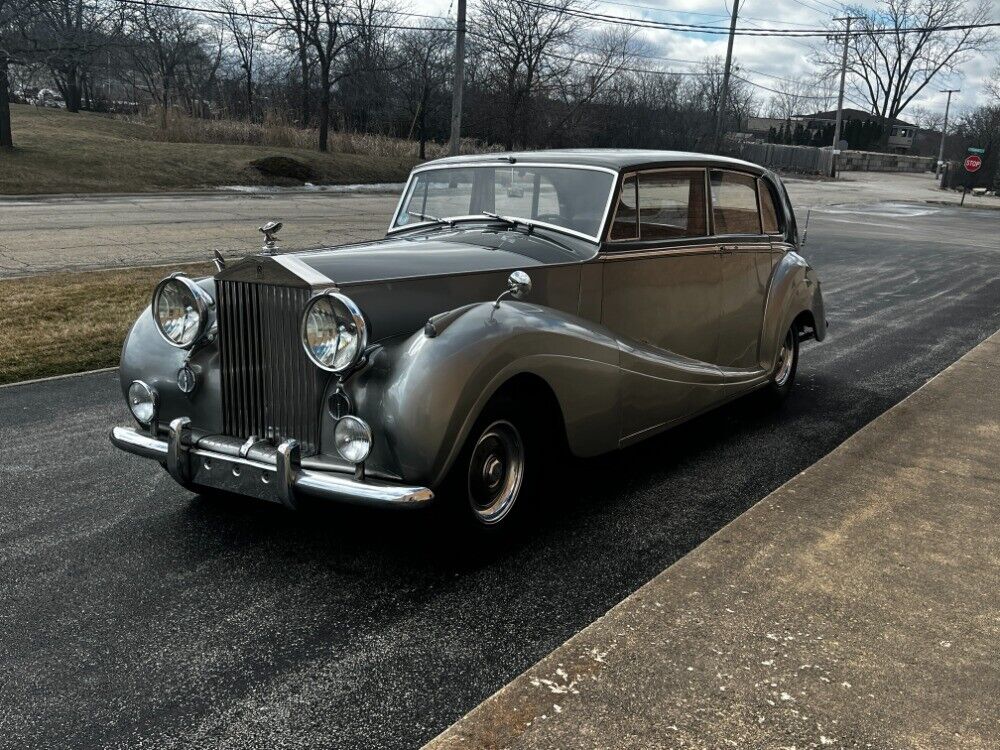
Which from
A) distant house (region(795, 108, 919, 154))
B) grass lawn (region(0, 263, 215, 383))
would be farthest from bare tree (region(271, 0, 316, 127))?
distant house (region(795, 108, 919, 154))

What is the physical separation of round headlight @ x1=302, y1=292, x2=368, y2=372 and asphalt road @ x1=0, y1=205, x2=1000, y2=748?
619 mm

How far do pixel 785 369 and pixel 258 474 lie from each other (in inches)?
168

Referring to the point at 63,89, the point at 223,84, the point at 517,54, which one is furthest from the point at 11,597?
the point at 223,84

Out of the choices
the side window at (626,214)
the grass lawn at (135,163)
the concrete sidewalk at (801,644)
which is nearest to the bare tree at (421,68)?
the grass lawn at (135,163)

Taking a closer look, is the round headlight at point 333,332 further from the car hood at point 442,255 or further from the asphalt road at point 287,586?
the asphalt road at point 287,586

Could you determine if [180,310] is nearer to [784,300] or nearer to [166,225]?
[784,300]

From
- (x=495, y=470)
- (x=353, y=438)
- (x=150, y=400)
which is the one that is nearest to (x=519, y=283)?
(x=495, y=470)

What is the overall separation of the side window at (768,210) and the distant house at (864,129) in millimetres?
80092

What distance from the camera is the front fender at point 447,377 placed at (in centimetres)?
328

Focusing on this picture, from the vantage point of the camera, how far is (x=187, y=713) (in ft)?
8.76

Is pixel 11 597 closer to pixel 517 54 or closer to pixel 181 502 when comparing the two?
pixel 181 502

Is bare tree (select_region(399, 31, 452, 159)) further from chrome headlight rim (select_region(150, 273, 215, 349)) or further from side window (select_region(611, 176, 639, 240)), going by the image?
chrome headlight rim (select_region(150, 273, 215, 349))

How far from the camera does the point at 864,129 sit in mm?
79750

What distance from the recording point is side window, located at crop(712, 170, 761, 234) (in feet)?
17.5
